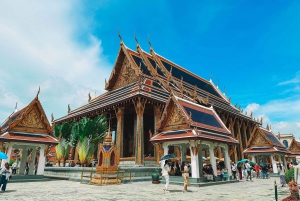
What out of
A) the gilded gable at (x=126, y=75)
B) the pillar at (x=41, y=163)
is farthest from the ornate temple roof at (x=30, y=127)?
the gilded gable at (x=126, y=75)

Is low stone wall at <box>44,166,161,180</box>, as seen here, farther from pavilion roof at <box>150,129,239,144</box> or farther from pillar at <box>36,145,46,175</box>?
pavilion roof at <box>150,129,239,144</box>

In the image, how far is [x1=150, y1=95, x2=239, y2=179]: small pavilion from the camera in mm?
10633

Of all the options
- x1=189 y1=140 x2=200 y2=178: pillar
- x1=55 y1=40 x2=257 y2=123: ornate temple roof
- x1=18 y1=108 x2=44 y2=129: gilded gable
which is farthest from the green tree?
x1=189 y1=140 x2=200 y2=178: pillar

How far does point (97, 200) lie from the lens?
5.97 meters

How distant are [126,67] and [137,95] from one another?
7271mm

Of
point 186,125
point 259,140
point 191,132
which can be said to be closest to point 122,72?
point 186,125

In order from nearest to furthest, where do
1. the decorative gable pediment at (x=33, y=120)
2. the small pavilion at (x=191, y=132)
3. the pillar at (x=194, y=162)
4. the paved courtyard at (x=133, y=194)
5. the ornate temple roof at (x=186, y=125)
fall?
the paved courtyard at (x=133, y=194) < the pillar at (x=194, y=162) < the small pavilion at (x=191, y=132) < the ornate temple roof at (x=186, y=125) < the decorative gable pediment at (x=33, y=120)

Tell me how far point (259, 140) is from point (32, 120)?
55.7 feet

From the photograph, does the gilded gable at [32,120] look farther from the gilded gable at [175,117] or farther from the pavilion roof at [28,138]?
the gilded gable at [175,117]

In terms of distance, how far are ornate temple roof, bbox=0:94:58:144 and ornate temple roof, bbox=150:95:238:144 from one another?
662 centimetres

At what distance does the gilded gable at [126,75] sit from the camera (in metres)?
21.8

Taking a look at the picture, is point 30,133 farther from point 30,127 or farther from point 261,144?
point 261,144

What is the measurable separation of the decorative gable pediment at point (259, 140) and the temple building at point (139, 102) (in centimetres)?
195

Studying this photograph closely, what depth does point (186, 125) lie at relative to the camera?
11.3 meters
